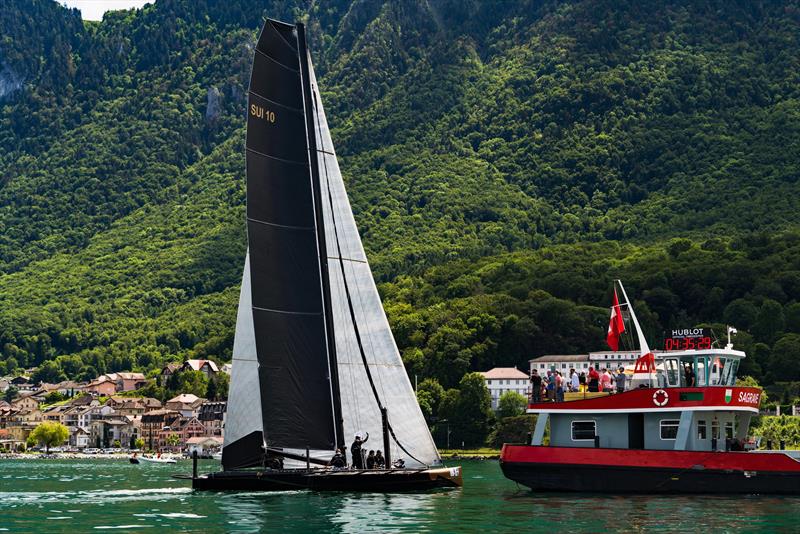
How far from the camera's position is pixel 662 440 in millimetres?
55188

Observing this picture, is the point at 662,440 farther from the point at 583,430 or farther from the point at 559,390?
the point at 559,390

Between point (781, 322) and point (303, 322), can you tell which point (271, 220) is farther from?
point (781, 322)

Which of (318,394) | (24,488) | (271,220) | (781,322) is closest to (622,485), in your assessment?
(318,394)

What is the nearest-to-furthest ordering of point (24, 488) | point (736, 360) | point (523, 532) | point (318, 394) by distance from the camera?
point (523, 532)
point (318, 394)
point (736, 360)
point (24, 488)

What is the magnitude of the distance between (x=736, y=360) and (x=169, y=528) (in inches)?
988

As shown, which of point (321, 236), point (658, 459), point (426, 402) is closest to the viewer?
point (321, 236)

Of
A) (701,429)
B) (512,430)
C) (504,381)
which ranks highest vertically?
(504,381)

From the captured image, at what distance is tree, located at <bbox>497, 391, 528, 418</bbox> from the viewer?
161m

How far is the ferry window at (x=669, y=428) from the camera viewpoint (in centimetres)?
5503

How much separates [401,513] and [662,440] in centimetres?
1433

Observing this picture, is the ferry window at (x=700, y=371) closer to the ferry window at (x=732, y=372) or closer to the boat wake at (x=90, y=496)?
the ferry window at (x=732, y=372)

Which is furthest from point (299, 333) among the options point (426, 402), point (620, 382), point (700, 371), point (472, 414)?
point (472, 414)

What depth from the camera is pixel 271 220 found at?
53000 millimetres

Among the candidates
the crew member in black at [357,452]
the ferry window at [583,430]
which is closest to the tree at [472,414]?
the ferry window at [583,430]
